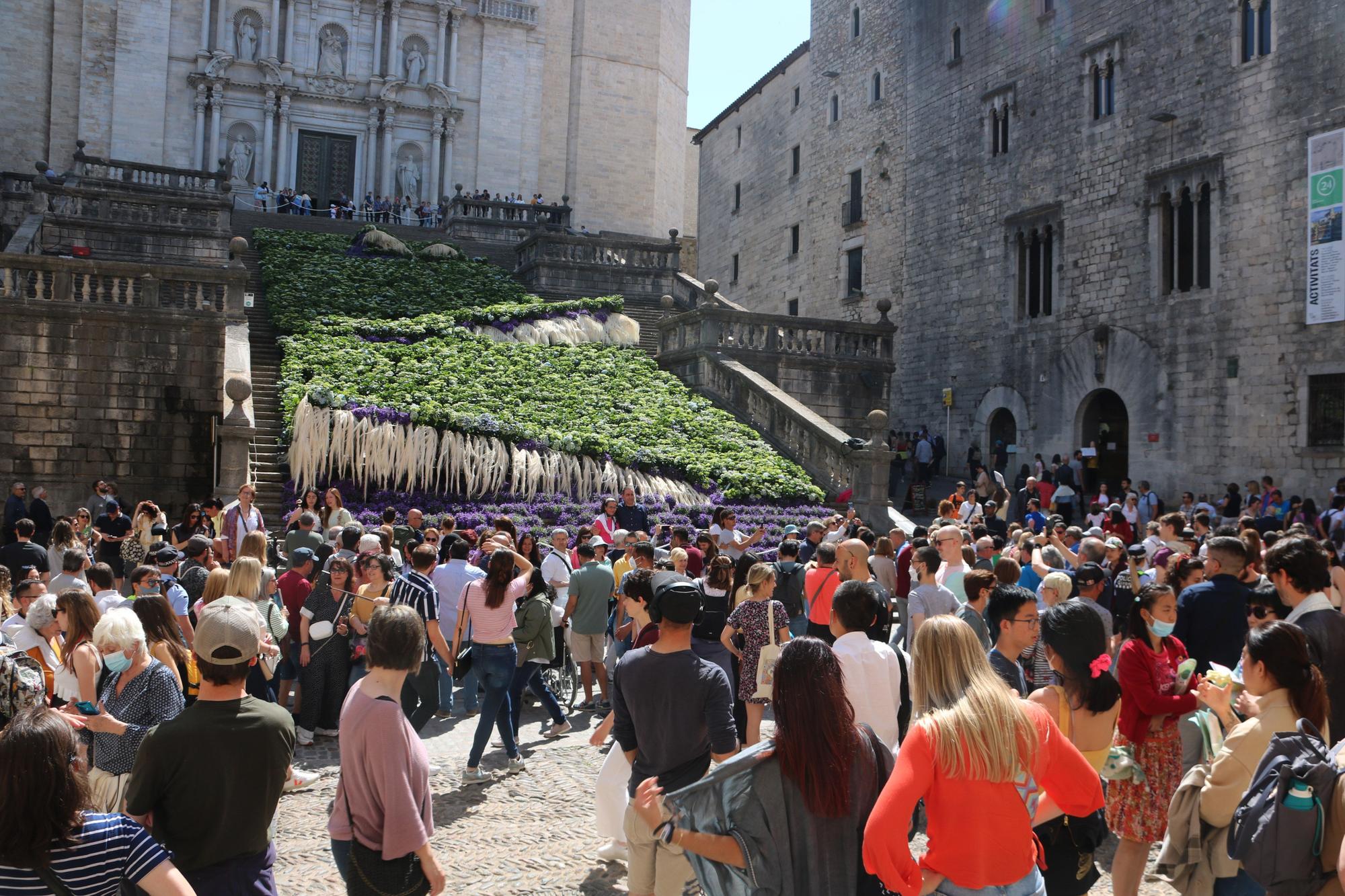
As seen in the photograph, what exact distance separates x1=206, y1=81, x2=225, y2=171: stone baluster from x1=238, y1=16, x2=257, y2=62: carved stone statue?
1.40 meters

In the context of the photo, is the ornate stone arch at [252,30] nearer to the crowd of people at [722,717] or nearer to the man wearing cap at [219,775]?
the crowd of people at [722,717]

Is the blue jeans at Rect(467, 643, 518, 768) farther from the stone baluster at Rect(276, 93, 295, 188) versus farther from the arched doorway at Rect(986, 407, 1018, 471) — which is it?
the stone baluster at Rect(276, 93, 295, 188)

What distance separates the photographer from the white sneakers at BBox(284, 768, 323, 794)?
22.8 ft

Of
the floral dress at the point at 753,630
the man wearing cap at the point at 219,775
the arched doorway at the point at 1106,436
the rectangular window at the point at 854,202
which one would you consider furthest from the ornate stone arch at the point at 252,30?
the man wearing cap at the point at 219,775

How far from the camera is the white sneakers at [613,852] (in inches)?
225

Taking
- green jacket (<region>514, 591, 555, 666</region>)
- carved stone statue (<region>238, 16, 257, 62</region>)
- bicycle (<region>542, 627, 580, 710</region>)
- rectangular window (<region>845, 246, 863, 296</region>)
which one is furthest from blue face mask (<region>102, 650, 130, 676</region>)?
carved stone statue (<region>238, 16, 257, 62</region>)

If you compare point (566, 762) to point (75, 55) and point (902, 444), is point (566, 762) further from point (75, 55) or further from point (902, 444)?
point (75, 55)

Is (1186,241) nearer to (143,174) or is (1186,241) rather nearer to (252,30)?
Result: (143,174)

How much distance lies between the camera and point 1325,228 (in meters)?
18.8

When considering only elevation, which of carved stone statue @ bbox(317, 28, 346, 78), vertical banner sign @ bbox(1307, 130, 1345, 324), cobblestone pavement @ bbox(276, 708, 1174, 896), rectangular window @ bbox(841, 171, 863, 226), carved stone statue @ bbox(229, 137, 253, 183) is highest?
carved stone statue @ bbox(317, 28, 346, 78)

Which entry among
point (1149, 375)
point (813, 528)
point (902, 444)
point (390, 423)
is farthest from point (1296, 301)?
point (390, 423)

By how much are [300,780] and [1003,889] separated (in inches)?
208

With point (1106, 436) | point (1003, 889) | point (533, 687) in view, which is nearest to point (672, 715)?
point (1003, 889)

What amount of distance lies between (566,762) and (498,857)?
1912 millimetres
